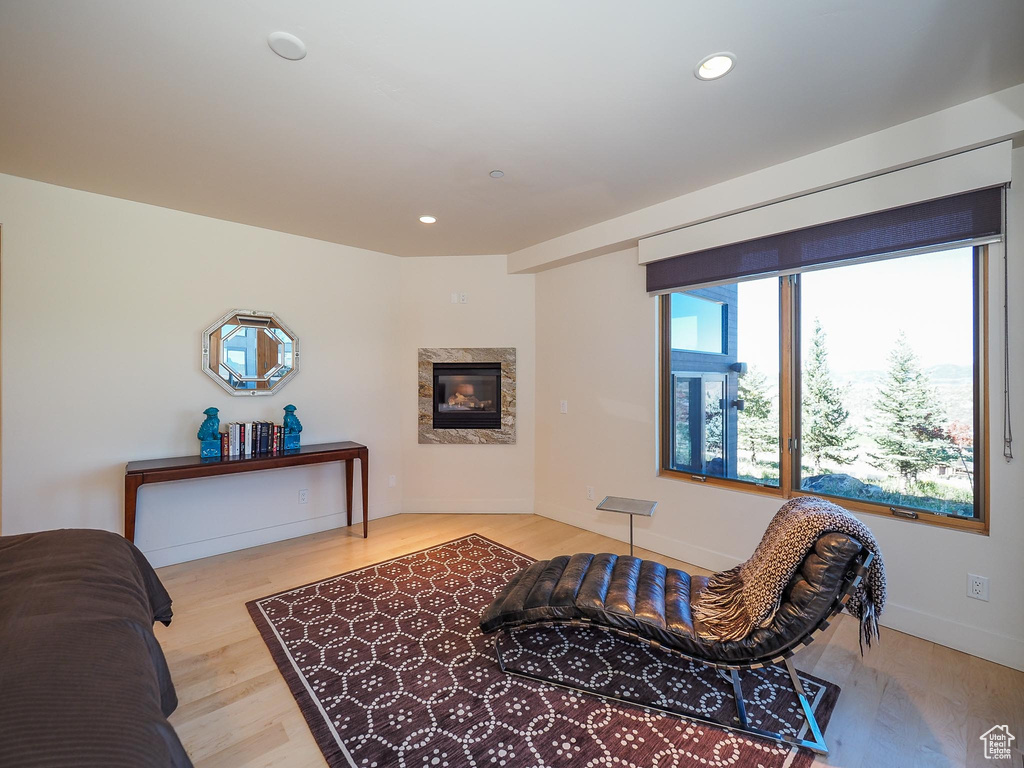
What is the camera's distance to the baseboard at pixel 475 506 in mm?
4543

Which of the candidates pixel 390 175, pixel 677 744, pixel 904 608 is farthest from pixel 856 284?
pixel 390 175

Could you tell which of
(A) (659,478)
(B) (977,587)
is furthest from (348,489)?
(B) (977,587)

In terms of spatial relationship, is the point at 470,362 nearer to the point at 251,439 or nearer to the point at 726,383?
the point at 251,439

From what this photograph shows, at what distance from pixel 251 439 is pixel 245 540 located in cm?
88

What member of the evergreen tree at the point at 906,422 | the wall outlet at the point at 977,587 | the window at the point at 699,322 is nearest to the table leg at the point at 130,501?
the window at the point at 699,322

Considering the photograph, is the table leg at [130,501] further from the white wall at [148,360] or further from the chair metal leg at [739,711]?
the chair metal leg at [739,711]

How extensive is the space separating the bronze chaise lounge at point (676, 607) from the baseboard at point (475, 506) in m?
2.15

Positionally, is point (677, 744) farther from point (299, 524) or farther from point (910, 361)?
point (299, 524)

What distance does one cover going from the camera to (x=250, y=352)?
3666 mm

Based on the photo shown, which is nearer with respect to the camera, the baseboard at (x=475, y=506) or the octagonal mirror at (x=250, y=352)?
the octagonal mirror at (x=250, y=352)

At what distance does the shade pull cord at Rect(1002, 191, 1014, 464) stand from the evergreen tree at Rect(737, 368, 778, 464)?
103 centimetres

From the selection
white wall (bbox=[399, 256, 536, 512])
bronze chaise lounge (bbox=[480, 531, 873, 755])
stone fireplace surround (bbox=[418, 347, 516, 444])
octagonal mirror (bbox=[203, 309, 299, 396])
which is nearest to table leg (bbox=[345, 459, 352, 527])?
white wall (bbox=[399, 256, 536, 512])

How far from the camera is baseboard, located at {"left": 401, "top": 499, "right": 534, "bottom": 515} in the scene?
4.54 metres

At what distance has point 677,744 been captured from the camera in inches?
66.1
